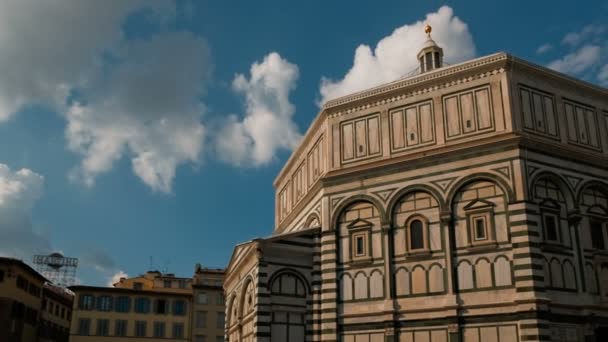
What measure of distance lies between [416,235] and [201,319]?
39634mm

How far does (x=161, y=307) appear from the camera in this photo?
198ft

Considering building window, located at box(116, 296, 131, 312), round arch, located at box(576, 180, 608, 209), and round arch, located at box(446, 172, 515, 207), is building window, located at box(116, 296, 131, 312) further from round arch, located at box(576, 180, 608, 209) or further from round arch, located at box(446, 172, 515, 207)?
round arch, located at box(576, 180, 608, 209)

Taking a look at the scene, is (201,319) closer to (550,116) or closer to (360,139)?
(360,139)

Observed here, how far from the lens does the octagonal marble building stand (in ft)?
73.6

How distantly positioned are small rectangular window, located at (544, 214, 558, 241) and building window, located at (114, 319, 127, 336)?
4525 centimetres

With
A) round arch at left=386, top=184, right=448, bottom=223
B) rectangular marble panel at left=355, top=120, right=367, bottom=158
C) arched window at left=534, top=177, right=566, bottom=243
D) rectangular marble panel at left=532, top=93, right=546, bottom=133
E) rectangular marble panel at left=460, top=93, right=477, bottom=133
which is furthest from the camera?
rectangular marble panel at left=355, top=120, right=367, bottom=158

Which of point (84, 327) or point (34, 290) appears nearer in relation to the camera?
point (34, 290)

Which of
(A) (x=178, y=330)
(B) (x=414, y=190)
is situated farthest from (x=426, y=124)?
(A) (x=178, y=330)

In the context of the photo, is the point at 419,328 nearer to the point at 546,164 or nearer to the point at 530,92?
the point at 546,164

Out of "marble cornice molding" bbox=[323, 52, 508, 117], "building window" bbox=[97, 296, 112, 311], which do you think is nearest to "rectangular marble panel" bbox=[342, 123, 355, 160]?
"marble cornice molding" bbox=[323, 52, 508, 117]

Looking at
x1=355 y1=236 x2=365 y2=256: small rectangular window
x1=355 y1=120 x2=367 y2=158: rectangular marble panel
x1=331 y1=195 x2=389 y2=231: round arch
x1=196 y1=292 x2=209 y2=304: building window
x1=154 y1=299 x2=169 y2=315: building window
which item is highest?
x1=355 y1=120 x2=367 y2=158: rectangular marble panel

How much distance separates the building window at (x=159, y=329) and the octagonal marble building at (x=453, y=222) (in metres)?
34.3

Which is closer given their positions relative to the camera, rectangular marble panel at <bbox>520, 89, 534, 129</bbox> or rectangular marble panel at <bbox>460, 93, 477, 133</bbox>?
rectangular marble panel at <bbox>520, 89, 534, 129</bbox>

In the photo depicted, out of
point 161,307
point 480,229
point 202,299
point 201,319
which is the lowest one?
point 480,229
